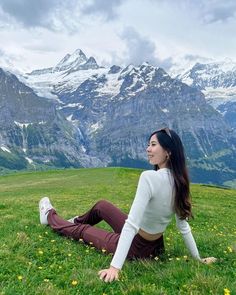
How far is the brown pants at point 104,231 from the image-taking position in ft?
38.8

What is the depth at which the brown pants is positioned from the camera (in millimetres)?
11836

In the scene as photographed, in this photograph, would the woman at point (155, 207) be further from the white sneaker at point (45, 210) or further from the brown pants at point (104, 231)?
the white sneaker at point (45, 210)

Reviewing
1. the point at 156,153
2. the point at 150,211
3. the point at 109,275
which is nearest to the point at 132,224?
the point at 150,211

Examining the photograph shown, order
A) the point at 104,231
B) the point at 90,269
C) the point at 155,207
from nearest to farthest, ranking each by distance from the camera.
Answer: the point at 90,269 < the point at 155,207 < the point at 104,231

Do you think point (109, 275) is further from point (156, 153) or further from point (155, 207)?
point (156, 153)

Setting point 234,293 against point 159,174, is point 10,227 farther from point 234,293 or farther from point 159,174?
point 234,293

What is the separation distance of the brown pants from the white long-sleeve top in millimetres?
606

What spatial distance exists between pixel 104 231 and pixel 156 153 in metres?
3.17

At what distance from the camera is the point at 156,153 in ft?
36.7

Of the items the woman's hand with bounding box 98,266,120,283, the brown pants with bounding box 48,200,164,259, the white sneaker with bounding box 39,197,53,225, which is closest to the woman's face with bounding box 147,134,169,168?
the brown pants with bounding box 48,200,164,259

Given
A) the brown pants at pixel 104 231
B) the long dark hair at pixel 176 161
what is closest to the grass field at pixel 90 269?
the brown pants at pixel 104 231

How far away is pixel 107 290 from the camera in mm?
9391

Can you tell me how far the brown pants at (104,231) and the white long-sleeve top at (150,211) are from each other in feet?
1.99

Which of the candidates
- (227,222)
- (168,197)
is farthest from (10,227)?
(227,222)
